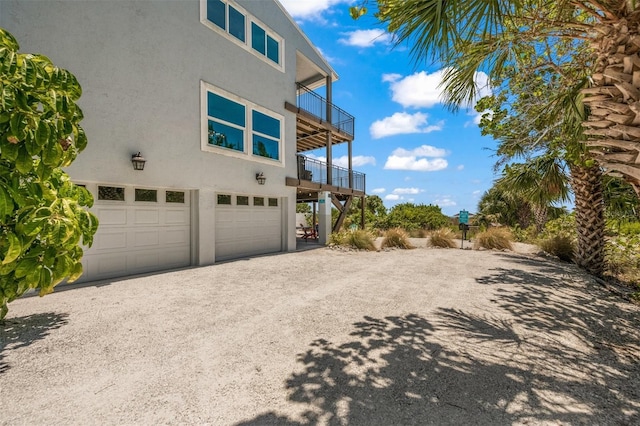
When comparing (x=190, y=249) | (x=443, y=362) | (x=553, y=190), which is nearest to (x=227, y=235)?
(x=190, y=249)

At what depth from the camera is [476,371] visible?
263cm

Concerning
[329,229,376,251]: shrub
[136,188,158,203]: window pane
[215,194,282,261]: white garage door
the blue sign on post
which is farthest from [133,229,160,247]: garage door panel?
the blue sign on post

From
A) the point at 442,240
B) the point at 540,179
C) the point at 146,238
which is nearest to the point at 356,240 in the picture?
the point at 442,240

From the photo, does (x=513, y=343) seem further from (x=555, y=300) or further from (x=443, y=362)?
(x=555, y=300)

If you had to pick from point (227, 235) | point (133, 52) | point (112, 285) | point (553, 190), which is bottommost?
point (112, 285)

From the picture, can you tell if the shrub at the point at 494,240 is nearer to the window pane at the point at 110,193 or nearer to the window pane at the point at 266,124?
the window pane at the point at 266,124

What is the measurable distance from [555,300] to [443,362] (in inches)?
140

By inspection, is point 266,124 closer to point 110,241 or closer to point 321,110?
point 321,110

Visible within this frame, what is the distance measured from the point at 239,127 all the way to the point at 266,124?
4.18 ft

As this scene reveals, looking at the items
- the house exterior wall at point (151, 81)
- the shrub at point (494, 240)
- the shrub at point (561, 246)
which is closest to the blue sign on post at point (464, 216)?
the shrub at point (494, 240)

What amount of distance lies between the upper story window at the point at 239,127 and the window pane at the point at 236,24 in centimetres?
220

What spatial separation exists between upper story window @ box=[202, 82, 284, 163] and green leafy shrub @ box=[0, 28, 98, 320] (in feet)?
22.5

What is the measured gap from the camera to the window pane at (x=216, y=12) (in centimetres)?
828

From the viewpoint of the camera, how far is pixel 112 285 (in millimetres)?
5656
